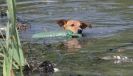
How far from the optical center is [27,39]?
25.4 ft

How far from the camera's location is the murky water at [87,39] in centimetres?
570

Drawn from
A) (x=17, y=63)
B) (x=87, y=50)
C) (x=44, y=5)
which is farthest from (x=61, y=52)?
(x=44, y=5)

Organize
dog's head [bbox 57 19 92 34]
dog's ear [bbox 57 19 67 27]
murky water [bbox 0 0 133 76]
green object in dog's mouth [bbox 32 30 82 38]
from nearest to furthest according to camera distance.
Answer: murky water [bbox 0 0 133 76], green object in dog's mouth [bbox 32 30 82 38], dog's head [bbox 57 19 92 34], dog's ear [bbox 57 19 67 27]

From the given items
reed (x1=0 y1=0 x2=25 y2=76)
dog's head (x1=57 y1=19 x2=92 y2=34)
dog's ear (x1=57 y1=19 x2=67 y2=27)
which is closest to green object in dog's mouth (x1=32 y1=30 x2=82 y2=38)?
dog's head (x1=57 y1=19 x2=92 y2=34)

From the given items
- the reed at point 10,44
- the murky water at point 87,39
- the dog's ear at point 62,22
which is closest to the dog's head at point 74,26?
the dog's ear at point 62,22

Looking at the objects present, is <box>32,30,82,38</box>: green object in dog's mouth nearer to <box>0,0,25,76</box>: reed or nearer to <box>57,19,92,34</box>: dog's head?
<box>57,19,92,34</box>: dog's head

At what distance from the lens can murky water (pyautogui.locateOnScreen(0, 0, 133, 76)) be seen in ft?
18.7

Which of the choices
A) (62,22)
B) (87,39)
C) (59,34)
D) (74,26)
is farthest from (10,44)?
(62,22)

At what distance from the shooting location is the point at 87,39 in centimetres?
770

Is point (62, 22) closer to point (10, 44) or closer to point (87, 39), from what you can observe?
point (87, 39)

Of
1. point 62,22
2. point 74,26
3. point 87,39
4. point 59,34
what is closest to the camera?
point 87,39

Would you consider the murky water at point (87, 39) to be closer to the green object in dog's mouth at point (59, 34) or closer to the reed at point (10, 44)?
the green object in dog's mouth at point (59, 34)

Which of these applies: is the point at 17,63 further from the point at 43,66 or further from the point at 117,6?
the point at 117,6

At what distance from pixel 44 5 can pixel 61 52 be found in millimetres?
4869
